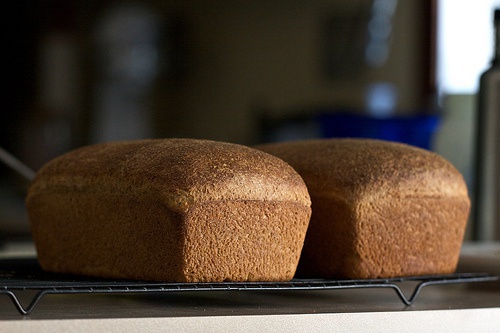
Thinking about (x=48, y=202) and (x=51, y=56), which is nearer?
(x=48, y=202)

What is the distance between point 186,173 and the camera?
79 centimetres

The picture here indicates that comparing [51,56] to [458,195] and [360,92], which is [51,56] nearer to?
[360,92]

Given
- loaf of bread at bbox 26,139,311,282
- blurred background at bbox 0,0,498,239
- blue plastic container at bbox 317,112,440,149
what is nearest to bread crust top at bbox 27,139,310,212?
loaf of bread at bbox 26,139,311,282

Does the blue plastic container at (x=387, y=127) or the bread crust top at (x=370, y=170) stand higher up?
the bread crust top at (x=370, y=170)

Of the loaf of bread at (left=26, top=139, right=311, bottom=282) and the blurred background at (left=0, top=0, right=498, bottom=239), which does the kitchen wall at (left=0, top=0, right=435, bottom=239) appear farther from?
the loaf of bread at (left=26, top=139, right=311, bottom=282)

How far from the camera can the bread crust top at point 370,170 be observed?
0.93 metres

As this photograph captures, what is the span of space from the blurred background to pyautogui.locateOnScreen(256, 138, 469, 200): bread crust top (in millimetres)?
1566

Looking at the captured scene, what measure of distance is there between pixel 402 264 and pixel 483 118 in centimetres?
70

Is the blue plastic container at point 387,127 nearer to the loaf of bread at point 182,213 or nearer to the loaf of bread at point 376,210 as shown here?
the loaf of bread at point 376,210

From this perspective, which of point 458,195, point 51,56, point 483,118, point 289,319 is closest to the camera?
point 289,319

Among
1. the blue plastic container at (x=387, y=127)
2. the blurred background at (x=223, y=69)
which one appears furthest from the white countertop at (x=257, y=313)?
the blurred background at (x=223, y=69)

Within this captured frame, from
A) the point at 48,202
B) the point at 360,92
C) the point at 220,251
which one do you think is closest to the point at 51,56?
the point at 360,92

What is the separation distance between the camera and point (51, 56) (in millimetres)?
2621

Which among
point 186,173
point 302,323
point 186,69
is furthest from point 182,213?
point 186,69
